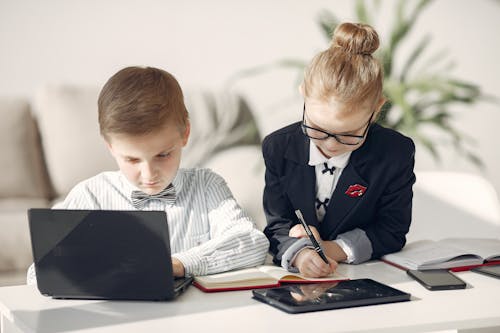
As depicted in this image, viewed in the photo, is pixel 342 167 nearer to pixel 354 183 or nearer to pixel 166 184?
pixel 354 183

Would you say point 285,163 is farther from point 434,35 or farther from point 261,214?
point 434,35

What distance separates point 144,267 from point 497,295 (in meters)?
0.67

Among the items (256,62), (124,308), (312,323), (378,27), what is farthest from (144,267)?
(378,27)

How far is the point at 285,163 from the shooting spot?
1892mm

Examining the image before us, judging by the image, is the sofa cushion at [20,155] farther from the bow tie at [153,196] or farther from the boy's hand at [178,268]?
the boy's hand at [178,268]

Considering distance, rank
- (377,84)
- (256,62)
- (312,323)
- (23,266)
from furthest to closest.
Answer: (256,62), (23,266), (377,84), (312,323)

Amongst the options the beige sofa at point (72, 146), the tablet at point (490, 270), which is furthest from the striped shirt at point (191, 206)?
the beige sofa at point (72, 146)

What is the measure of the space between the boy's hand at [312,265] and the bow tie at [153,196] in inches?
12.7

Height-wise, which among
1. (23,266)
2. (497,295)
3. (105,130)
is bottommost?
(23,266)

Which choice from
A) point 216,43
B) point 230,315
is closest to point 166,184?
point 230,315

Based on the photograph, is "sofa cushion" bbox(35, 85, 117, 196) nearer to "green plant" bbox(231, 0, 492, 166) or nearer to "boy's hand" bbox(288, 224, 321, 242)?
"green plant" bbox(231, 0, 492, 166)

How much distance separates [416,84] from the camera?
419cm

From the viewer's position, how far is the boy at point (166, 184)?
1.55 m

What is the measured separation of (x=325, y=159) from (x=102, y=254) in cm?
69
